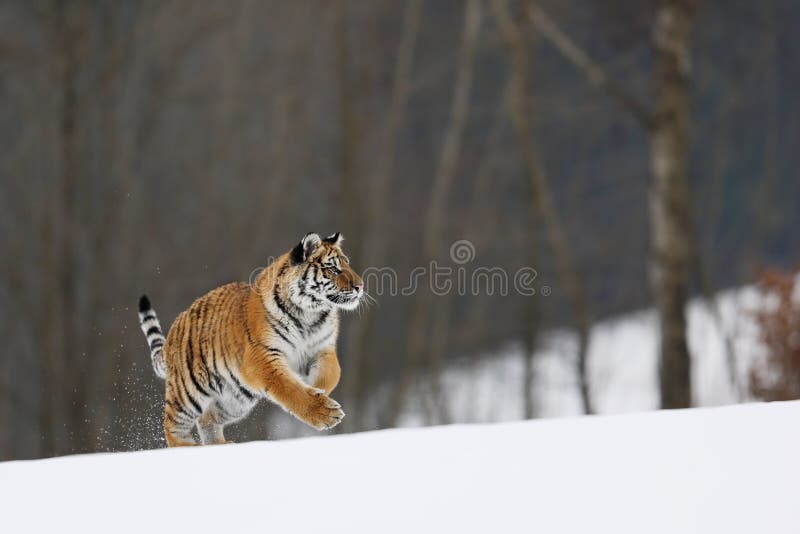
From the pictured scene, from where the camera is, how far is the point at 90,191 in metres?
12.6

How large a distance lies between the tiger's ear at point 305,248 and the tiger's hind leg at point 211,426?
2.30 feet

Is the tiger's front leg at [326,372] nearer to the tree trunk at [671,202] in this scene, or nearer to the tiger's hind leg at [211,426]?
the tiger's hind leg at [211,426]

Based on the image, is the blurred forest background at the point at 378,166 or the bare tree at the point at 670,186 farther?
the blurred forest background at the point at 378,166

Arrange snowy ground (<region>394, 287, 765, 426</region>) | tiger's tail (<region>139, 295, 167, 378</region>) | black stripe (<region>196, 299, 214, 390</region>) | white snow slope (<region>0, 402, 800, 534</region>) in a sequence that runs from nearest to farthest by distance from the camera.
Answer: white snow slope (<region>0, 402, 800, 534</region>)
black stripe (<region>196, 299, 214, 390</region>)
tiger's tail (<region>139, 295, 167, 378</region>)
snowy ground (<region>394, 287, 765, 426</region>)

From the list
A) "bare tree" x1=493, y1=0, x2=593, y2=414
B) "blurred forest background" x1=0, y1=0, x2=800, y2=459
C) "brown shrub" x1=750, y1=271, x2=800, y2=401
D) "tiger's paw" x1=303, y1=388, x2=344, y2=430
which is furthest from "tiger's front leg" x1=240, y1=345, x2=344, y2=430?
"bare tree" x1=493, y1=0, x2=593, y2=414

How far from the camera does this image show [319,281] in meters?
3.86

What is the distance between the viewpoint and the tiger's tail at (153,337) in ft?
14.3

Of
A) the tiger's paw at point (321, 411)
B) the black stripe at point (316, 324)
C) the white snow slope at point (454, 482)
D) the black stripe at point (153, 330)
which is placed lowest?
the white snow slope at point (454, 482)

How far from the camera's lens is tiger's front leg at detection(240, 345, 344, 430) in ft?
11.3

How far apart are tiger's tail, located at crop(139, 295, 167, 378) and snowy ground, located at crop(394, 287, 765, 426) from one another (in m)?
10.7

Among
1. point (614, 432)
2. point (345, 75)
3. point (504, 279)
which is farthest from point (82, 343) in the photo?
point (614, 432)

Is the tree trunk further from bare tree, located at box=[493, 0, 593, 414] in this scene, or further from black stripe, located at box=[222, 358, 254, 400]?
black stripe, located at box=[222, 358, 254, 400]

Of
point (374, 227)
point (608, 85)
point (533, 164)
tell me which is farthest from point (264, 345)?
point (374, 227)

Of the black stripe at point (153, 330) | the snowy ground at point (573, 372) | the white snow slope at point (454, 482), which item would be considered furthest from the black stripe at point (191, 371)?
the snowy ground at point (573, 372)
